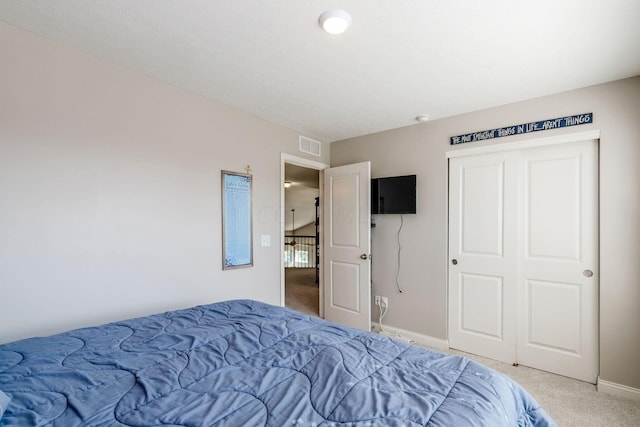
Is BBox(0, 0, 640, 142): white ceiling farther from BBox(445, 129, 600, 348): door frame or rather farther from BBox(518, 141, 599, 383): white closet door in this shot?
BBox(518, 141, 599, 383): white closet door

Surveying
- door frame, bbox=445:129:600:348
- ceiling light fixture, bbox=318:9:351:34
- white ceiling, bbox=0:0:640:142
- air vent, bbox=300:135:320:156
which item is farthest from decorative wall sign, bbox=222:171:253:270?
door frame, bbox=445:129:600:348

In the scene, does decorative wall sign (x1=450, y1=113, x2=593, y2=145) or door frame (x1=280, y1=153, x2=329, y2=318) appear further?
door frame (x1=280, y1=153, x2=329, y2=318)

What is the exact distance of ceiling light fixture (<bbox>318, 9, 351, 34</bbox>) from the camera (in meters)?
1.55

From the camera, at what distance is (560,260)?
2.56m

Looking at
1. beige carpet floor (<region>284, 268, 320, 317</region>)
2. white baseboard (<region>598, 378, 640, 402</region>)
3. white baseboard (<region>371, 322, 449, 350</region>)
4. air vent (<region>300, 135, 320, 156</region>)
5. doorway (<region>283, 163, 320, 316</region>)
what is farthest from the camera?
doorway (<region>283, 163, 320, 316</region>)

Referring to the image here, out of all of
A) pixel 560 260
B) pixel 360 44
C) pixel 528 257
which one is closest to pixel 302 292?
pixel 528 257

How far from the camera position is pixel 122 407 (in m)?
0.91

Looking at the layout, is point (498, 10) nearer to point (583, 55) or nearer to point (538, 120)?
point (583, 55)

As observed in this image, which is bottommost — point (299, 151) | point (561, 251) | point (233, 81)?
point (561, 251)

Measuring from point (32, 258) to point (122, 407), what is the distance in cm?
138

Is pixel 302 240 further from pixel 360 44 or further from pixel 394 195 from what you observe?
pixel 360 44

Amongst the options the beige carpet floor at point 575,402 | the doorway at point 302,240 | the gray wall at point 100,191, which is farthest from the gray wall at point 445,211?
the gray wall at point 100,191

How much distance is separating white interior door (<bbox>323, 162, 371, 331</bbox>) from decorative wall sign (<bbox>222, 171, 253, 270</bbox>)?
118 cm

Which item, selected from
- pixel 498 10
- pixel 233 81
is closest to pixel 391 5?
pixel 498 10
